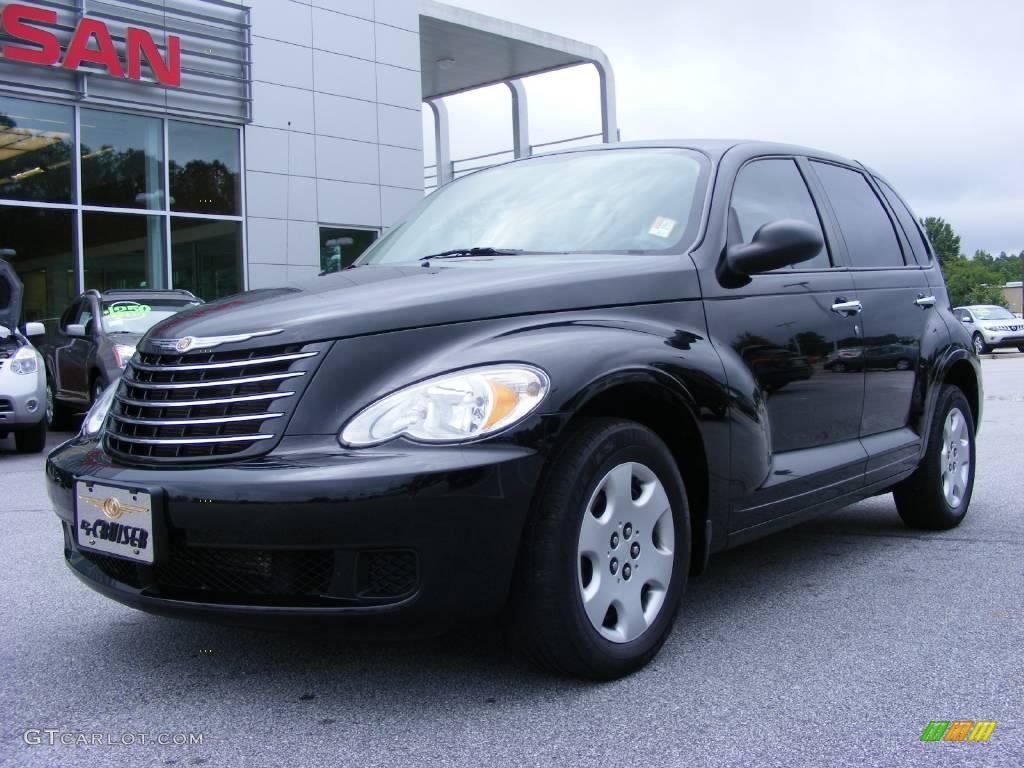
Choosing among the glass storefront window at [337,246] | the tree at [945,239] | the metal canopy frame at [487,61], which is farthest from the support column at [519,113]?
the tree at [945,239]

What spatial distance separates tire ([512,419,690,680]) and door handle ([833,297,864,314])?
1329mm

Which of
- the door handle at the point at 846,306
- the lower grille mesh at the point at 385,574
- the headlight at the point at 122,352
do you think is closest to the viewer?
the lower grille mesh at the point at 385,574

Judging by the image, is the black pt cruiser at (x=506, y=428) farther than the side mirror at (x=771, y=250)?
No

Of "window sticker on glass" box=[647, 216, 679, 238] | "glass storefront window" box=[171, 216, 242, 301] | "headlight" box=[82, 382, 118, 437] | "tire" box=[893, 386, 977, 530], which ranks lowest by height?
"tire" box=[893, 386, 977, 530]

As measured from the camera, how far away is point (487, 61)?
2391 centimetres

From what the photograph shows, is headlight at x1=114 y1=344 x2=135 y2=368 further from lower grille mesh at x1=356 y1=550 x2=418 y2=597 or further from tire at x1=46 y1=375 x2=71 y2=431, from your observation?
lower grille mesh at x1=356 y1=550 x2=418 y2=597

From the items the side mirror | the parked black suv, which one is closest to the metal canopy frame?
the parked black suv

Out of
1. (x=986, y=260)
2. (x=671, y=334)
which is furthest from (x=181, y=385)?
(x=986, y=260)

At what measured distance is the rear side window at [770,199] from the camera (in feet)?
13.0

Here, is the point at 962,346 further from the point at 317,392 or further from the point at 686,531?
the point at 317,392

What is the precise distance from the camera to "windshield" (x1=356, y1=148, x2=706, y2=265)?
3.76 meters

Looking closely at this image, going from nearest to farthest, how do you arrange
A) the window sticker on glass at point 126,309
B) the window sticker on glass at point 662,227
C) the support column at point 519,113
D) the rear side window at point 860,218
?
the window sticker on glass at point 662,227
the rear side window at point 860,218
the window sticker on glass at point 126,309
the support column at point 519,113

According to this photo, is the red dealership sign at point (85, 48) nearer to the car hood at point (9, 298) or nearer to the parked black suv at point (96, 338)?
the parked black suv at point (96, 338)

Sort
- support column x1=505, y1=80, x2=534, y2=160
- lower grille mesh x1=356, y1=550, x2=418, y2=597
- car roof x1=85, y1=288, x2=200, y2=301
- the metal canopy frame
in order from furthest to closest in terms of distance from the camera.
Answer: support column x1=505, y1=80, x2=534, y2=160 → the metal canopy frame → car roof x1=85, y1=288, x2=200, y2=301 → lower grille mesh x1=356, y1=550, x2=418, y2=597
